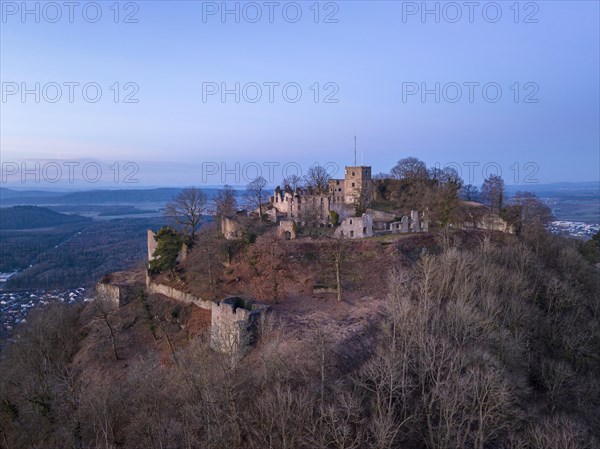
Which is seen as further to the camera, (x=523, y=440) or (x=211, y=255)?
(x=211, y=255)

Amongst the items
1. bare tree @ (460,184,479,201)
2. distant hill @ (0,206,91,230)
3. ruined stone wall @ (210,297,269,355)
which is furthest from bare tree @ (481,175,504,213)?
distant hill @ (0,206,91,230)

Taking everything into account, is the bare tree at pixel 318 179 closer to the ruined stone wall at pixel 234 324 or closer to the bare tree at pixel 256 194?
the bare tree at pixel 256 194

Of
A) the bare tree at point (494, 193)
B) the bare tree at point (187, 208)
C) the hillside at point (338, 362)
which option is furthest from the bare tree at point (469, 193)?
the bare tree at point (187, 208)

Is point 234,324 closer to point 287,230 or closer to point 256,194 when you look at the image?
point 287,230

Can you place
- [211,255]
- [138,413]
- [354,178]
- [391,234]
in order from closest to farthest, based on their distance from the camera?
[138,413]
[211,255]
[391,234]
[354,178]

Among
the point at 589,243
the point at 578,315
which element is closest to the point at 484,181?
the point at 589,243

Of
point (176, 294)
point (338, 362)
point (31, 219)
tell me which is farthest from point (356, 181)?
point (31, 219)

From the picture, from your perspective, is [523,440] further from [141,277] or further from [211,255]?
[141,277]
